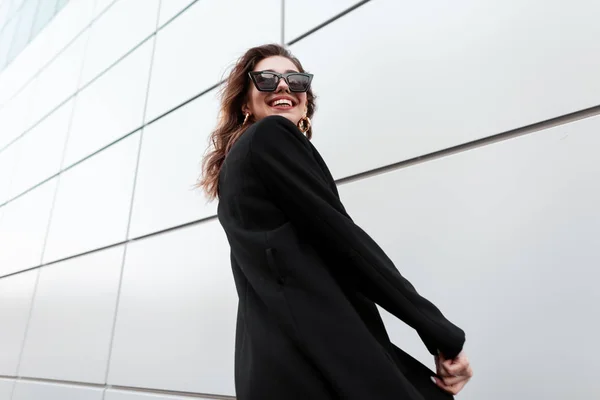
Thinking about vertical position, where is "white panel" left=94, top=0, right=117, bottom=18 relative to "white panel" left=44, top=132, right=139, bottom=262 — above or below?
above

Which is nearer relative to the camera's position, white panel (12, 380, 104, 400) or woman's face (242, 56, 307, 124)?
woman's face (242, 56, 307, 124)

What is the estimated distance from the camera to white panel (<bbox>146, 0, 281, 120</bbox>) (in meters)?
1.92

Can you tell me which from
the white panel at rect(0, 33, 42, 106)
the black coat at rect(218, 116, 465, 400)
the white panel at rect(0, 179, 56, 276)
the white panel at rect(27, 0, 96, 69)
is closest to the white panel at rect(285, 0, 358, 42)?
the black coat at rect(218, 116, 465, 400)

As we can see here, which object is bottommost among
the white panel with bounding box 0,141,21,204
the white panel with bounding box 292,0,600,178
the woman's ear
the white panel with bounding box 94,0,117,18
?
the woman's ear

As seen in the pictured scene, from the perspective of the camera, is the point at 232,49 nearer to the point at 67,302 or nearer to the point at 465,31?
the point at 465,31

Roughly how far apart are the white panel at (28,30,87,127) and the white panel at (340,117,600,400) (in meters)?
3.58

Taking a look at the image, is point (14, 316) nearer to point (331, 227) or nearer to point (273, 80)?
point (273, 80)

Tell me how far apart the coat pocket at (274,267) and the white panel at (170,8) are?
7.75ft

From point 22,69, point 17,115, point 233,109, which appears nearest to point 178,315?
point 233,109

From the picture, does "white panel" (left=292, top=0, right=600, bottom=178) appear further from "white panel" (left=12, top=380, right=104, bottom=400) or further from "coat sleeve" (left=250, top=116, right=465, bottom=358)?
"white panel" (left=12, top=380, right=104, bottom=400)

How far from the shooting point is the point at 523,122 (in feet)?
3.43

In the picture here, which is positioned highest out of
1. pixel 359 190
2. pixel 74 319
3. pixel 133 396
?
pixel 359 190

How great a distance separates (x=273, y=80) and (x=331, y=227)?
0.47m

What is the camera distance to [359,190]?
4.42 ft
